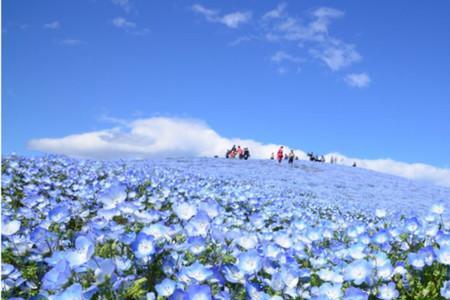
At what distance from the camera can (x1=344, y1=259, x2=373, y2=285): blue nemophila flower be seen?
269 centimetres

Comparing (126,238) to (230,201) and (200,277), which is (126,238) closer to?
(200,277)

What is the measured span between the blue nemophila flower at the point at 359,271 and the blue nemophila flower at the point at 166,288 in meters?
0.92

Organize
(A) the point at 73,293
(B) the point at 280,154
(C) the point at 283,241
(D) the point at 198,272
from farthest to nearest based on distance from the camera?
(B) the point at 280,154 → (C) the point at 283,241 → (D) the point at 198,272 → (A) the point at 73,293

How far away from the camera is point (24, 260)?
2814 millimetres

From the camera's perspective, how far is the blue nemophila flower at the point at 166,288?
217cm

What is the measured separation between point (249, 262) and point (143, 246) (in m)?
0.50

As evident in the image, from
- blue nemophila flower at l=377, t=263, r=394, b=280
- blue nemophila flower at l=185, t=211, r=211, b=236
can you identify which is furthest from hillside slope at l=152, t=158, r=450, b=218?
blue nemophila flower at l=185, t=211, r=211, b=236

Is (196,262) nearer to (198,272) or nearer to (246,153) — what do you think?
(198,272)

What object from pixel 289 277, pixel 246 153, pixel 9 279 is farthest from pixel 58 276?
Answer: pixel 246 153

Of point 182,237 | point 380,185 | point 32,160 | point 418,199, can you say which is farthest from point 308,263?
point 380,185

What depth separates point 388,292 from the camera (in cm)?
266

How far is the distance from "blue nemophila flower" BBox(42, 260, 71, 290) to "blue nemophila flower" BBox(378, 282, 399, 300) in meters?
1.43

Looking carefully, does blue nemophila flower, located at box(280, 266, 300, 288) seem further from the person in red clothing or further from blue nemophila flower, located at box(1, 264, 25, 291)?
the person in red clothing

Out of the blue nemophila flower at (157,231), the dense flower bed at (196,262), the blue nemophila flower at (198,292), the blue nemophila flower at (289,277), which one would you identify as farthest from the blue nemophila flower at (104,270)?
the blue nemophila flower at (289,277)
